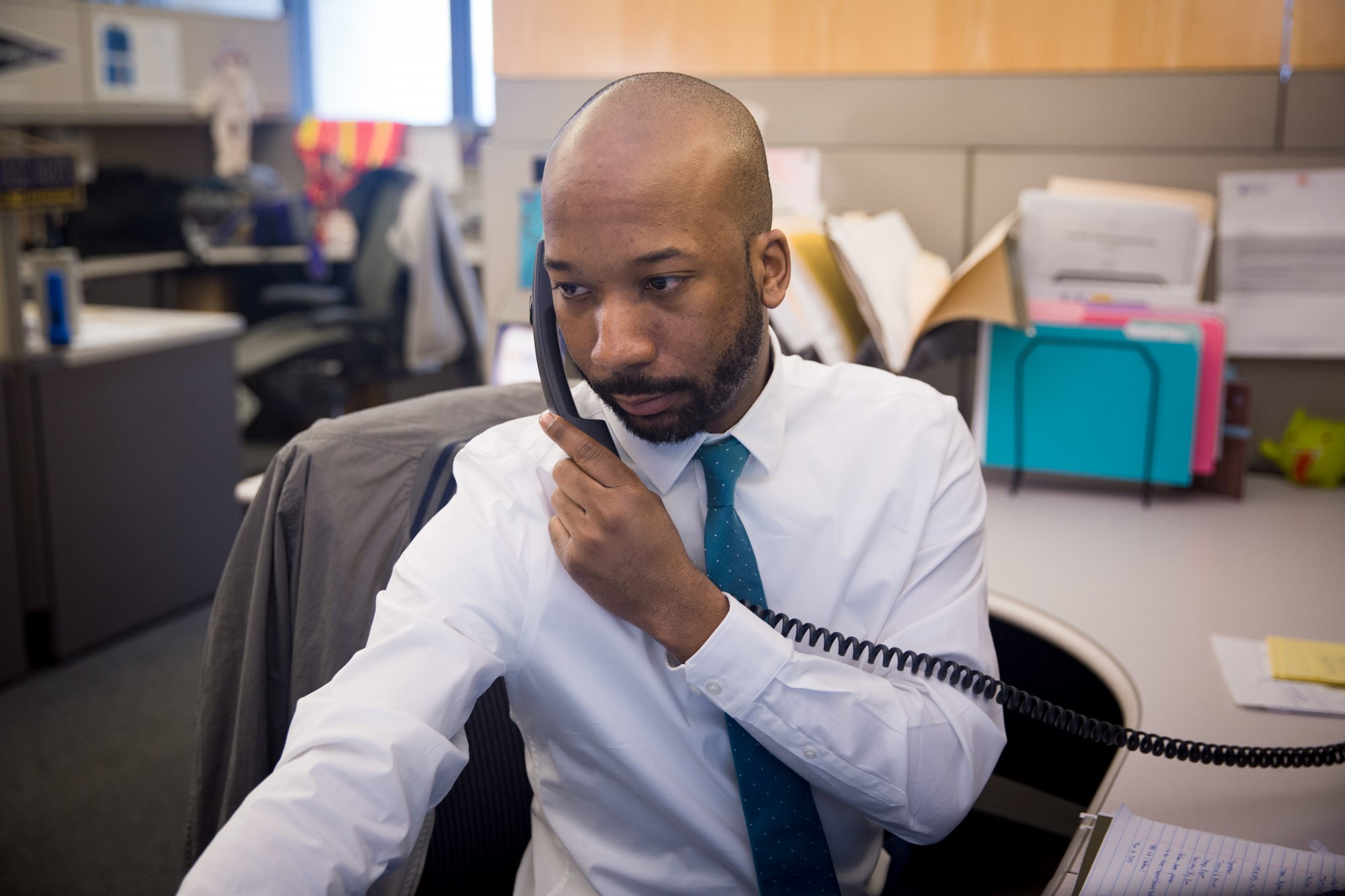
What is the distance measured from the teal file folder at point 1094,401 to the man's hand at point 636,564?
94cm

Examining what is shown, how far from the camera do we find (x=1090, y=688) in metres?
1.75

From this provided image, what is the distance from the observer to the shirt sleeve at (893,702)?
79cm

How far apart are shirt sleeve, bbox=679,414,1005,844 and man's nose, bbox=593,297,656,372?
19cm

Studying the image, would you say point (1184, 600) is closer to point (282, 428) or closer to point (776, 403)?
point (776, 403)

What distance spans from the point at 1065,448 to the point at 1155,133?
1.66 ft

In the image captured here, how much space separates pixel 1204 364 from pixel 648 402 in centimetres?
104

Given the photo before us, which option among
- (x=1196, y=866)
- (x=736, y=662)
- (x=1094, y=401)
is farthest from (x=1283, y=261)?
(x=736, y=662)

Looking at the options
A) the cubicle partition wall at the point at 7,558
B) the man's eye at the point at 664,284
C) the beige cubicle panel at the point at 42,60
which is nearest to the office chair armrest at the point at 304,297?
the beige cubicle panel at the point at 42,60

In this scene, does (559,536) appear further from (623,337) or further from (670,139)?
(670,139)

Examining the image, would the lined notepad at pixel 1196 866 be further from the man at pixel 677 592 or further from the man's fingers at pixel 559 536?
the man's fingers at pixel 559 536

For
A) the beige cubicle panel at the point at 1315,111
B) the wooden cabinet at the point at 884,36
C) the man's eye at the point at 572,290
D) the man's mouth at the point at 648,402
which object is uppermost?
the wooden cabinet at the point at 884,36

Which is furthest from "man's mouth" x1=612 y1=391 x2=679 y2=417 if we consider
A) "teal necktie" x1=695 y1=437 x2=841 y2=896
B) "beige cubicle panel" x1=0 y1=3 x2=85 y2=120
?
"beige cubicle panel" x1=0 y1=3 x2=85 y2=120

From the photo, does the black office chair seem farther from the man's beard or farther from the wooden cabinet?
the man's beard

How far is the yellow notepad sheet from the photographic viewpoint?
1.04 metres
